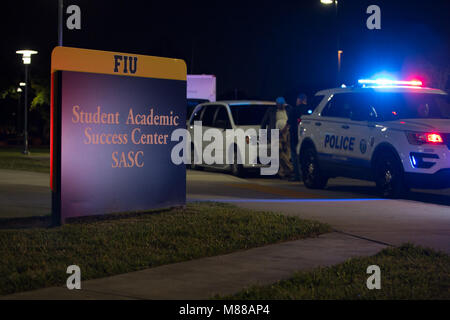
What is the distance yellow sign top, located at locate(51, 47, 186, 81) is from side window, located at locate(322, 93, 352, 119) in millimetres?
4162

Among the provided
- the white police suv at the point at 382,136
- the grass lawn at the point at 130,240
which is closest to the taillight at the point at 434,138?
the white police suv at the point at 382,136

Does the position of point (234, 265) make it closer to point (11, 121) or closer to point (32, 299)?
point (32, 299)

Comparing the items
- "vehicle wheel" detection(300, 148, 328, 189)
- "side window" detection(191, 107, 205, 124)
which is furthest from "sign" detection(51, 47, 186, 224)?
"side window" detection(191, 107, 205, 124)

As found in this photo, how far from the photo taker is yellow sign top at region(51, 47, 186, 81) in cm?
1061

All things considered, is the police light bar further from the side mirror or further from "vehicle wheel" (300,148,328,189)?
the side mirror

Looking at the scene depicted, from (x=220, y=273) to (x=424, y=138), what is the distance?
683 cm

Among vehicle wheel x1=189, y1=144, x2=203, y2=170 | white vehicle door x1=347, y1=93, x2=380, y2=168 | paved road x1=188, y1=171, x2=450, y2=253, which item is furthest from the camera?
vehicle wheel x1=189, y1=144, x2=203, y2=170

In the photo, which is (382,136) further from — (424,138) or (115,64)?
(115,64)

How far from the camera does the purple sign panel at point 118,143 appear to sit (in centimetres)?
1072

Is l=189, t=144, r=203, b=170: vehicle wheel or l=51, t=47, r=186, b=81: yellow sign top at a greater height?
l=51, t=47, r=186, b=81: yellow sign top

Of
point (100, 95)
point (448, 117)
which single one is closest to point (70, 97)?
point (100, 95)

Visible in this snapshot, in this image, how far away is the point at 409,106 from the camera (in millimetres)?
14789

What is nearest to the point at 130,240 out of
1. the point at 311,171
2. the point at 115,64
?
the point at 115,64
